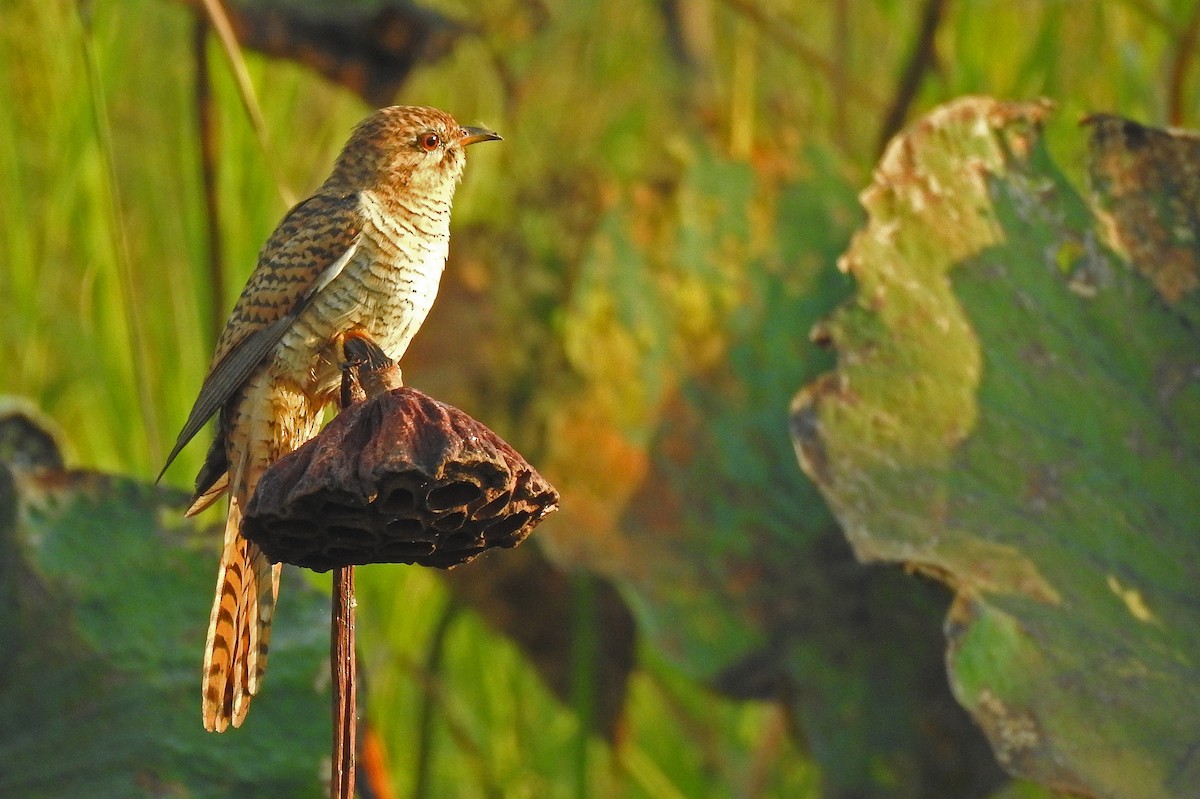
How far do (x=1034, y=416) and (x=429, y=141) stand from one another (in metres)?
0.86

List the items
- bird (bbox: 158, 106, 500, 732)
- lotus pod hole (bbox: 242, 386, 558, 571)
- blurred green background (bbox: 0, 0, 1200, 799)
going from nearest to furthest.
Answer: lotus pod hole (bbox: 242, 386, 558, 571)
bird (bbox: 158, 106, 500, 732)
blurred green background (bbox: 0, 0, 1200, 799)

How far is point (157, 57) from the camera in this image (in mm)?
3557

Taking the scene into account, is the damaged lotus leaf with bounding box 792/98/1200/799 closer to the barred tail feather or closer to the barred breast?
the barred breast

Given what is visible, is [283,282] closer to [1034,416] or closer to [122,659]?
[122,659]

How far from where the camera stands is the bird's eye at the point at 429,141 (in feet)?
7.15

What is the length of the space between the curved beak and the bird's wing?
0.17 metres

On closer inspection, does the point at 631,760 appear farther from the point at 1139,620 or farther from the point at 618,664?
the point at 1139,620

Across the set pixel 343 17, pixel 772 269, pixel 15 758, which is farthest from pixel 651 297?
pixel 15 758

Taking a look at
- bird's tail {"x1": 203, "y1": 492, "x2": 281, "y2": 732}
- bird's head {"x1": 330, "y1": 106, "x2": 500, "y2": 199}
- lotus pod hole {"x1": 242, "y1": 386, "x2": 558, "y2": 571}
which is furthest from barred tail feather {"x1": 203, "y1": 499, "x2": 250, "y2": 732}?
bird's head {"x1": 330, "y1": 106, "x2": 500, "y2": 199}

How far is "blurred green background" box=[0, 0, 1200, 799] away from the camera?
252 centimetres

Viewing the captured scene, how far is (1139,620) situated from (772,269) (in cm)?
108

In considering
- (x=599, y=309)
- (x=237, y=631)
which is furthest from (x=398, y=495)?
(x=599, y=309)

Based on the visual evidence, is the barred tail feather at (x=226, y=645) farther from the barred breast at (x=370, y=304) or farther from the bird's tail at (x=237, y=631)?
the barred breast at (x=370, y=304)

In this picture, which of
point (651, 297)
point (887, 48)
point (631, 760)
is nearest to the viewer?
point (651, 297)
